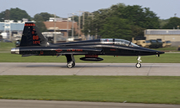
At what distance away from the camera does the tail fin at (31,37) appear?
23.3m

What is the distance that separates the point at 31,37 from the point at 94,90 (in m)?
11.7

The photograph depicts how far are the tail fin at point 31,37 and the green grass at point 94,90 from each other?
6.89 metres

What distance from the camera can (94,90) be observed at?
44.4 feet

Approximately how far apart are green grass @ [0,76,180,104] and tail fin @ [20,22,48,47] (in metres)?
Result: 6.89

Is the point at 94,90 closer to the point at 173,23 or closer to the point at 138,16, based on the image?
the point at 138,16

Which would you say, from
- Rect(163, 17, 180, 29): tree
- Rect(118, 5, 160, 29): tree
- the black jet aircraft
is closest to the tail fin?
the black jet aircraft

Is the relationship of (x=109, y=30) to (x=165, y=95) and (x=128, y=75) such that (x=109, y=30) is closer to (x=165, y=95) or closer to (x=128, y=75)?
(x=128, y=75)

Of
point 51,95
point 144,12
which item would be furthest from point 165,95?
point 144,12

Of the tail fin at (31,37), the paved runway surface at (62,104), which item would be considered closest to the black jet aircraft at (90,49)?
the tail fin at (31,37)

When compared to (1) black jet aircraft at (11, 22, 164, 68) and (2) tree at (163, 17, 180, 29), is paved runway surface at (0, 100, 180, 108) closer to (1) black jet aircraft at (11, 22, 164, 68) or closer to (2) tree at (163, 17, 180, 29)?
(1) black jet aircraft at (11, 22, 164, 68)

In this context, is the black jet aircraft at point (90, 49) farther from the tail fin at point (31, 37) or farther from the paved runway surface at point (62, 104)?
the paved runway surface at point (62, 104)

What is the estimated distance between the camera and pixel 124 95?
12281mm

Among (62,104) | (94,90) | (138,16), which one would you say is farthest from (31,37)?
(138,16)

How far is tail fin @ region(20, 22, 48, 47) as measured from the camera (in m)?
23.3
